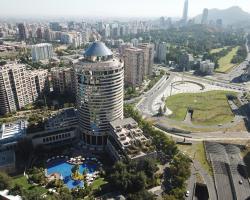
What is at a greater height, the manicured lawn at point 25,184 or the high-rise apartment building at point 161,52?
the high-rise apartment building at point 161,52

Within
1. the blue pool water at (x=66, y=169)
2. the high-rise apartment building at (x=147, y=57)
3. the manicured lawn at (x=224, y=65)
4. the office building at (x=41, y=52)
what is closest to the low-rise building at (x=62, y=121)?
the blue pool water at (x=66, y=169)

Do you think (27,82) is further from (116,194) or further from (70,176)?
(116,194)

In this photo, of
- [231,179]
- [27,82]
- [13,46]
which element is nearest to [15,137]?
[27,82]

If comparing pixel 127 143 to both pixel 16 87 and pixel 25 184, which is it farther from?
pixel 16 87

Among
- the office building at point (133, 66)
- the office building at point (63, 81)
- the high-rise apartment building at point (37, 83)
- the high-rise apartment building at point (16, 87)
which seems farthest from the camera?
the office building at point (133, 66)

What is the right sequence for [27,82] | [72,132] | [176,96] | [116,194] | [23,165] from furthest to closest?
1. [176,96]
2. [27,82]
3. [72,132]
4. [23,165]
5. [116,194]

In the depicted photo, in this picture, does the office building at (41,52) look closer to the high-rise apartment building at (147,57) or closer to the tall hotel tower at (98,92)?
the high-rise apartment building at (147,57)

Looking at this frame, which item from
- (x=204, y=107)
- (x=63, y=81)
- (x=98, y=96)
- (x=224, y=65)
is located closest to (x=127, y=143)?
(x=98, y=96)
